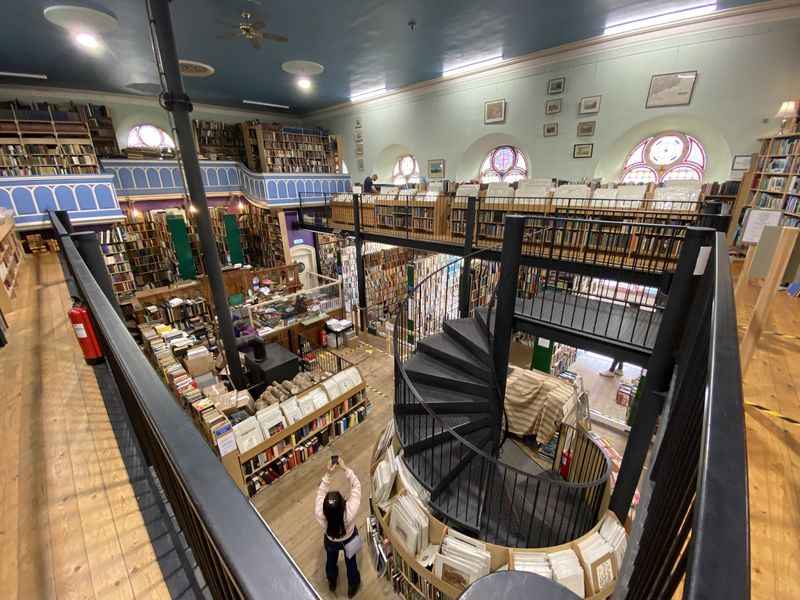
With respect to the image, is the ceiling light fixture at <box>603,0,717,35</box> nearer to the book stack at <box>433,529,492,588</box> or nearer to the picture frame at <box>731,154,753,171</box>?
the picture frame at <box>731,154,753,171</box>

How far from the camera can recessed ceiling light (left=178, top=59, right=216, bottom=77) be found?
25.0 feet

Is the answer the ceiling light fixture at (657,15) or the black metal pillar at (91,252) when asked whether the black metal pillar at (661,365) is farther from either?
the ceiling light fixture at (657,15)

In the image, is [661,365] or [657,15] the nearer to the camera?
[661,365]

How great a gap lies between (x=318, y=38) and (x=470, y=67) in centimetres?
434

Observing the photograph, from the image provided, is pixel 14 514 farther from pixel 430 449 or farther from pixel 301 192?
pixel 301 192

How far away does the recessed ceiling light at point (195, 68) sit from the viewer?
25.0ft

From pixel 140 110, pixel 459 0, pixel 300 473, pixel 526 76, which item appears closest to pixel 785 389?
pixel 300 473

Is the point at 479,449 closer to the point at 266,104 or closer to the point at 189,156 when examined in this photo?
the point at 189,156

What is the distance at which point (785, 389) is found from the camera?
265 centimetres

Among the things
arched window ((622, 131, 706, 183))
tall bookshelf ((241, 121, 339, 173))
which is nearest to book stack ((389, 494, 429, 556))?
arched window ((622, 131, 706, 183))

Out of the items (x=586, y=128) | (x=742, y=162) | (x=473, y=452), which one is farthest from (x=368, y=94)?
(x=473, y=452)

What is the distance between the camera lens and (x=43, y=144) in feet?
26.6

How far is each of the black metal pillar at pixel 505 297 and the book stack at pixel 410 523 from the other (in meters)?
1.44

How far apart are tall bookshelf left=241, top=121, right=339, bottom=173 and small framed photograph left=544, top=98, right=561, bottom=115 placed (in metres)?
8.09
